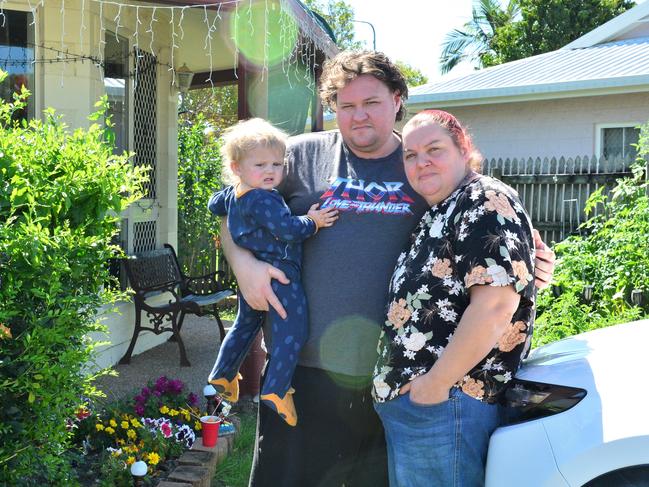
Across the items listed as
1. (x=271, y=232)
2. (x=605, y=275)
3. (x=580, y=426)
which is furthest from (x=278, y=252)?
(x=605, y=275)

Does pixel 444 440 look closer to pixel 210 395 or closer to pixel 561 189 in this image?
pixel 210 395

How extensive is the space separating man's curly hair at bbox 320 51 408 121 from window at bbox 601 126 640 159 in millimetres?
10608

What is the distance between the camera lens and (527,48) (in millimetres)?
26766

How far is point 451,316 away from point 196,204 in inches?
366

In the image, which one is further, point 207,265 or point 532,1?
point 532,1

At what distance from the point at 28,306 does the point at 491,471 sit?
1.75 meters

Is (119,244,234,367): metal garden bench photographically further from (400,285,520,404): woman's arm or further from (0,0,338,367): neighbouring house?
(400,285,520,404): woman's arm

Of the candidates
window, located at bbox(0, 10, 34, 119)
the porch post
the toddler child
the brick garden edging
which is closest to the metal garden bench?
window, located at bbox(0, 10, 34, 119)

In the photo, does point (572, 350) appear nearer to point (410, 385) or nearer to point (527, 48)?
point (410, 385)

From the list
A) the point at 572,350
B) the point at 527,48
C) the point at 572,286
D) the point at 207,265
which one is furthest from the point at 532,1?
the point at 572,350

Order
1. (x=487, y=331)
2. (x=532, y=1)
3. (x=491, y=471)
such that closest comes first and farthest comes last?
(x=487, y=331) < (x=491, y=471) < (x=532, y=1)

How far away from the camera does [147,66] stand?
7703 millimetres

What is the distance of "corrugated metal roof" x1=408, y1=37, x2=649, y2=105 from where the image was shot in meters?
11.7

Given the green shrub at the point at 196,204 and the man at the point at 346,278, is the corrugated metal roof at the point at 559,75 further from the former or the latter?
the man at the point at 346,278
